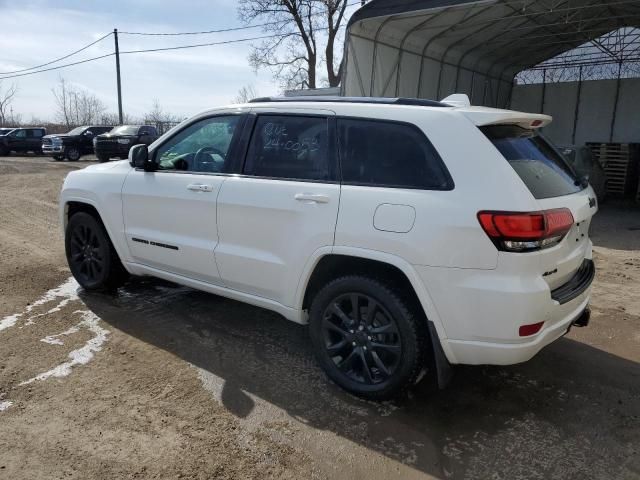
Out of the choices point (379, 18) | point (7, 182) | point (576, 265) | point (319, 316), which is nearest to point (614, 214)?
point (379, 18)

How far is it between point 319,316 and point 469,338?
100 cm

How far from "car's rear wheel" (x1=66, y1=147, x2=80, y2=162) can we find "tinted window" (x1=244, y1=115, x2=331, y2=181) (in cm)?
2552

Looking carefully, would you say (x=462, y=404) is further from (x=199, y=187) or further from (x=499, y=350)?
(x=199, y=187)

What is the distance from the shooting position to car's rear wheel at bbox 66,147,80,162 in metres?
26.1

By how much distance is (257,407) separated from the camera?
3275 mm

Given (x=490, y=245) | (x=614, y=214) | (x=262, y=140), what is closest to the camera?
(x=490, y=245)

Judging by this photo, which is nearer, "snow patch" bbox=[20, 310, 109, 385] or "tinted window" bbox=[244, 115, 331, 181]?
"tinted window" bbox=[244, 115, 331, 181]

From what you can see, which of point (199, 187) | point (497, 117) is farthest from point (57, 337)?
point (497, 117)

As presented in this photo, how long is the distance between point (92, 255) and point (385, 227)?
336 centimetres

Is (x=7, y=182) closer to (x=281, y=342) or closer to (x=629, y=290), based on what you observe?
(x=281, y=342)

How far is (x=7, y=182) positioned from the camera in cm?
1543

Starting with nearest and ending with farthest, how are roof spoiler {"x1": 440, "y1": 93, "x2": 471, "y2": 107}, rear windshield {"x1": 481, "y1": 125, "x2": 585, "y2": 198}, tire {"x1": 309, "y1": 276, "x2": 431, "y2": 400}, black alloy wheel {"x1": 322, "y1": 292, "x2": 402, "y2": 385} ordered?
rear windshield {"x1": 481, "y1": 125, "x2": 585, "y2": 198} < tire {"x1": 309, "y1": 276, "x2": 431, "y2": 400} < black alloy wheel {"x1": 322, "y1": 292, "x2": 402, "y2": 385} < roof spoiler {"x1": 440, "y1": 93, "x2": 471, "y2": 107}

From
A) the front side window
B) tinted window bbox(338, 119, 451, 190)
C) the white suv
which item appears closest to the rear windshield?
the white suv

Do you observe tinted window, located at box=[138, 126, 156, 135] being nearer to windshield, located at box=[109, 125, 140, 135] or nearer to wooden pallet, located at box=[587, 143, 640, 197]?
windshield, located at box=[109, 125, 140, 135]
